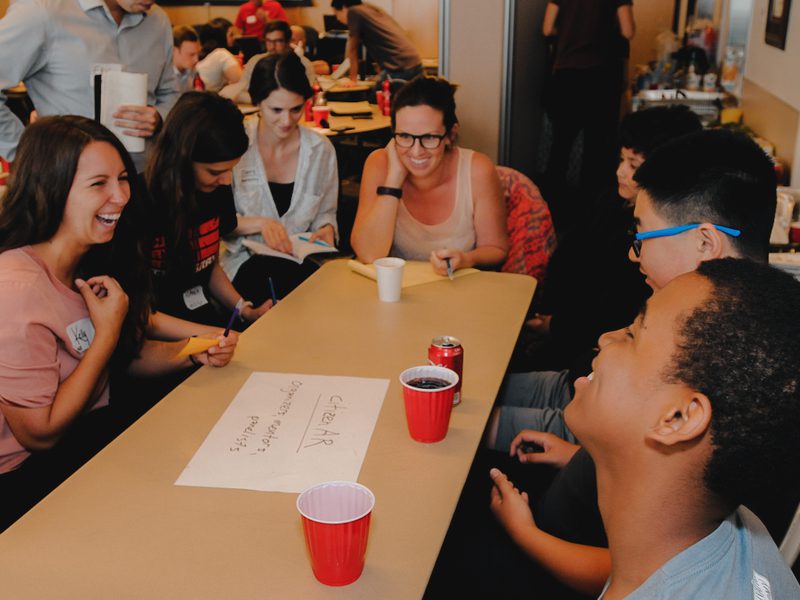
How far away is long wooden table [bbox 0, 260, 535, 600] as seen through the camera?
38.8 inches

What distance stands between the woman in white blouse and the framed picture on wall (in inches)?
79.4

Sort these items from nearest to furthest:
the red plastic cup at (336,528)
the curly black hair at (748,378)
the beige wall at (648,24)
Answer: the curly black hair at (748,378) < the red plastic cup at (336,528) < the beige wall at (648,24)

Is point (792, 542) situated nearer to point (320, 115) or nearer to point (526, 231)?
point (526, 231)

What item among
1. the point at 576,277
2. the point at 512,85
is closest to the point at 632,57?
the point at 512,85

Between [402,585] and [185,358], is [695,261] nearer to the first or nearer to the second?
[402,585]

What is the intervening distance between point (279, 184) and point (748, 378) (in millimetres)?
2327

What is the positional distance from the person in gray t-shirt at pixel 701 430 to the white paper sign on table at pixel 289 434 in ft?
1.51

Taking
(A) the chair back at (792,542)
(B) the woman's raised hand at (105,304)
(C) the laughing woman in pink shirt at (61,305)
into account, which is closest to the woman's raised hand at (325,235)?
(C) the laughing woman in pink shirt at (61,305)

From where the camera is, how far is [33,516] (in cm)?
112

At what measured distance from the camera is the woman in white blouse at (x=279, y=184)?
2.65m

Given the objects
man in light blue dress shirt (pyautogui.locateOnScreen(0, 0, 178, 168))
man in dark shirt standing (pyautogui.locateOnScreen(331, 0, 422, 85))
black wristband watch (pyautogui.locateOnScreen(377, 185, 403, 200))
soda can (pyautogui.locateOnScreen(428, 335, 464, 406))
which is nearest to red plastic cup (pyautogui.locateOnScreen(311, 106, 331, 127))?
man in dark shirt standing (pyautogui.locateOnScreen(331, 0, 422, 85))

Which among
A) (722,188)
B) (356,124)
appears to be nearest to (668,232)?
(722,188)

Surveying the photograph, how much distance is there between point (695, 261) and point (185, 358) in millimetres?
1158

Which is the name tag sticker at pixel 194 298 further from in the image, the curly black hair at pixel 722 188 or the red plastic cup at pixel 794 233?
the red plastic cup at pixel 794 233
